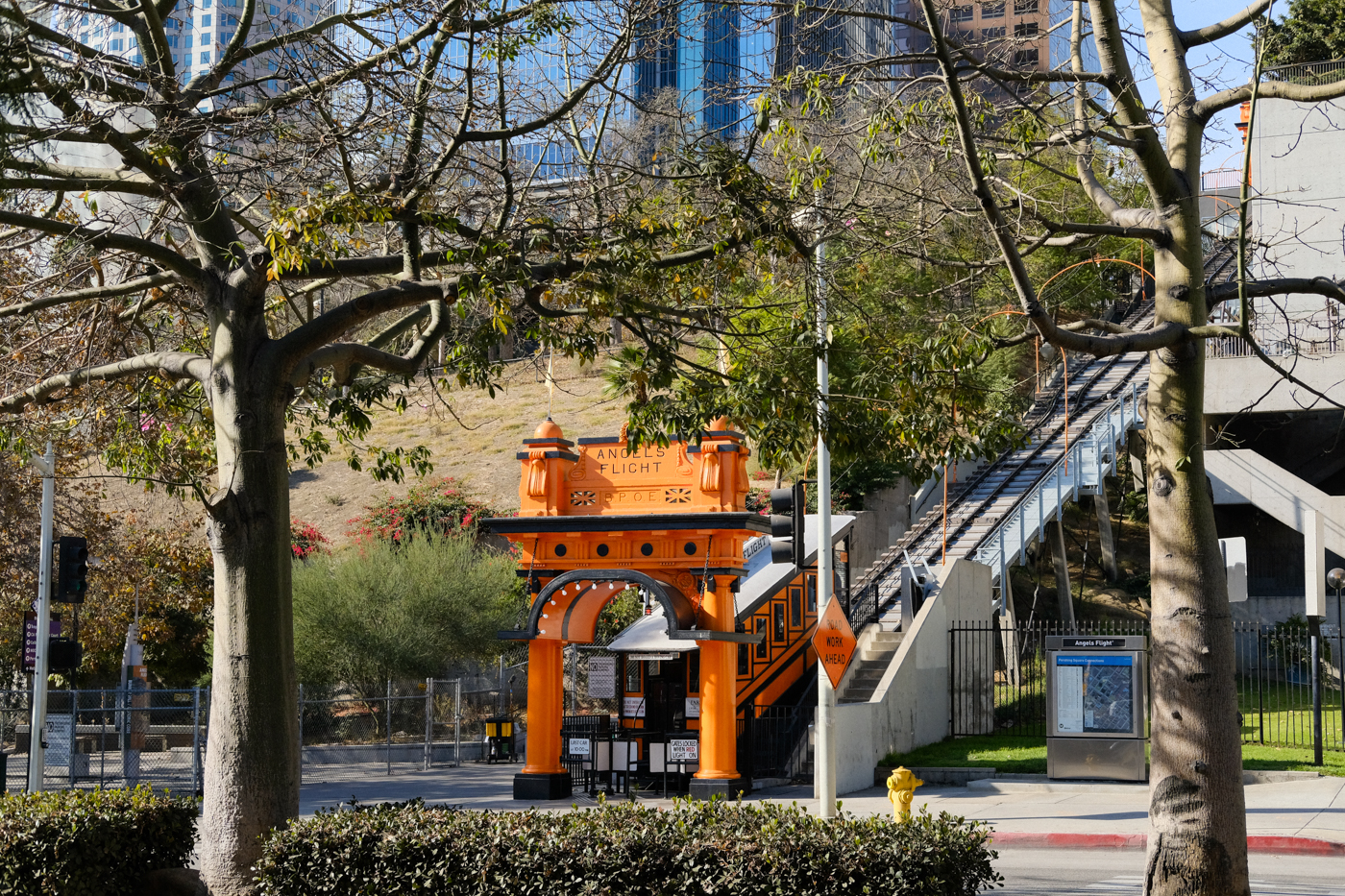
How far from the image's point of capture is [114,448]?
1349 cm

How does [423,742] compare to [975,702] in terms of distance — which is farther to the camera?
[423,742]

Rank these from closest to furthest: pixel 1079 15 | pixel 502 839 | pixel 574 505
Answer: pixel 502 839
pixel 1079 15
pixel 574 505

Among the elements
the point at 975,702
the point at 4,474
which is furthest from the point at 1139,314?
the point at 4,474

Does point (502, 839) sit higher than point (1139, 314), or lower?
lower

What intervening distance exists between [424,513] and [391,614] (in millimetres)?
12016

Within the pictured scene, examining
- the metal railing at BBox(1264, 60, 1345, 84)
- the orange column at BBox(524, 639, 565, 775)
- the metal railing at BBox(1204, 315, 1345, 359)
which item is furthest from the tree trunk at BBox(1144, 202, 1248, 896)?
the metal railing at BBox(1264, 60, 1345, 84)

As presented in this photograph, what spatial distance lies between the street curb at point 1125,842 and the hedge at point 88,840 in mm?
9395

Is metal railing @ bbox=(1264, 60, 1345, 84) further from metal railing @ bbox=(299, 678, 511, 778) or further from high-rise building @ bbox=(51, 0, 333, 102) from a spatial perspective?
high-rise building @ bbox=(51, 0, 333, 102)

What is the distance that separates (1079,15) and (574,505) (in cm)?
1242

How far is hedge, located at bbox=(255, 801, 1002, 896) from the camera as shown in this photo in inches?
283

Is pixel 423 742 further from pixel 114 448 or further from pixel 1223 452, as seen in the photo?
pixel 1223 452

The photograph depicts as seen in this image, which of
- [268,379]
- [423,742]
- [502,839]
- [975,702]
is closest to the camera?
[502,839]

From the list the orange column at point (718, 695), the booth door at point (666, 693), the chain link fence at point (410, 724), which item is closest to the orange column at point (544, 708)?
the booth door at point (666, 693)

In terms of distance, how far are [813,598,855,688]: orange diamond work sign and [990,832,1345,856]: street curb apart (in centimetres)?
305
